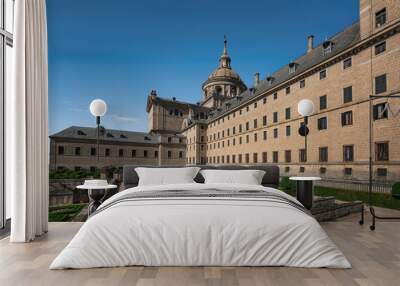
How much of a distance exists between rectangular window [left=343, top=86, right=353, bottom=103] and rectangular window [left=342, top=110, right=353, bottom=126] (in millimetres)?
462

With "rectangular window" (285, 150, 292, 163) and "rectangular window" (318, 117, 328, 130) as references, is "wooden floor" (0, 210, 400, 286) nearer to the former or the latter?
"rectangular window" (318, 117, 328, 130)

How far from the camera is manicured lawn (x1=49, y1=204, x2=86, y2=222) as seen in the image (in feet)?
14.2

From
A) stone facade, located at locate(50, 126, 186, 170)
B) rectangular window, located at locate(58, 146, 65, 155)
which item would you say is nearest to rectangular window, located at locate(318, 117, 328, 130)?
stone facade, located at locate(50, 126, 186, 170)

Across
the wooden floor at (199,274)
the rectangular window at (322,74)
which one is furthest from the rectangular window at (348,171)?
the wooden floor at (199,274)

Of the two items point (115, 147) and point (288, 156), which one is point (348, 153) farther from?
point (115, 147)

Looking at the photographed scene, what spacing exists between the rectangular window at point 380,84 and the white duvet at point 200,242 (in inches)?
302

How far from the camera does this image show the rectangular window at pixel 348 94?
8836 millimetres

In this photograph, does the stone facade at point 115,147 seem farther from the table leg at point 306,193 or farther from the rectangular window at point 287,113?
the table leg at point 306,193

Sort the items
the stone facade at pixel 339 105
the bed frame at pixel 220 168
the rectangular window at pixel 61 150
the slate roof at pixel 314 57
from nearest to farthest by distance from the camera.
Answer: the bed frame at pixel 220 168
the stone facade at pixel 339 105
the slate roof at pixel 314 57
the rectangular window at pixel 61 150

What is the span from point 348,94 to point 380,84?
1.31 meters

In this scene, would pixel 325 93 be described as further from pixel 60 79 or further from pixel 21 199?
pixel 21 199

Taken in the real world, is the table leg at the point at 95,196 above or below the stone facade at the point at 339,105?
below

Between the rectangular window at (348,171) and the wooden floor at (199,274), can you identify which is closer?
the wooden floor at (199,274)

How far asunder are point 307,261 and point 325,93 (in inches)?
373
